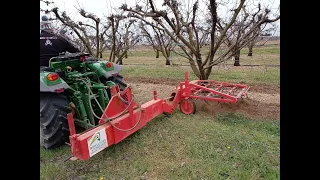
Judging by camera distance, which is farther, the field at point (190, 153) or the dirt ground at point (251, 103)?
the dirt ground at point (251, 103)

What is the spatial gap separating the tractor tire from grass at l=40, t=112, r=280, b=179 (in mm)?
203

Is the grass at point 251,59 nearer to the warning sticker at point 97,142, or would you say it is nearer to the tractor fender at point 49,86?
the tractor fender at point 49,86

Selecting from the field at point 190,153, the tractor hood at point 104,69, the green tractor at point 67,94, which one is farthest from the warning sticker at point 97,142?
the tractor hood at point 104,69

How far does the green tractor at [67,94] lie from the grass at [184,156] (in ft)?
1.28

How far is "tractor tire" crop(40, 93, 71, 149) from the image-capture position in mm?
3350

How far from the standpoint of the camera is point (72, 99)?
3.88 m

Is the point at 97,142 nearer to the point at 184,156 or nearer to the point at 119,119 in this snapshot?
the point at 119,119

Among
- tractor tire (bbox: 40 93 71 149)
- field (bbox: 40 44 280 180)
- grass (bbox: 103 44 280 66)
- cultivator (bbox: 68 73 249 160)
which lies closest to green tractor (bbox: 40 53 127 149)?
tractor tire (bbox: 40 93 71 149)

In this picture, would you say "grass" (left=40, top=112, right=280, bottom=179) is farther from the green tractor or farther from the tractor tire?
the green tractor

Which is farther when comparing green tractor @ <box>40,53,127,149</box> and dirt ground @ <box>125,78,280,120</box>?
dirt ground @ <box>125,78,280,120</box>

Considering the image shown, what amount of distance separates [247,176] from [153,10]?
409cm

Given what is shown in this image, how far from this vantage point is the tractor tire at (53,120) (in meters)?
3.35

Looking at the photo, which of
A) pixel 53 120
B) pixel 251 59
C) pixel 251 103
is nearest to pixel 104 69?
pixel 53 120

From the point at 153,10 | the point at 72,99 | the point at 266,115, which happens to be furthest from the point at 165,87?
the point at 72,99
